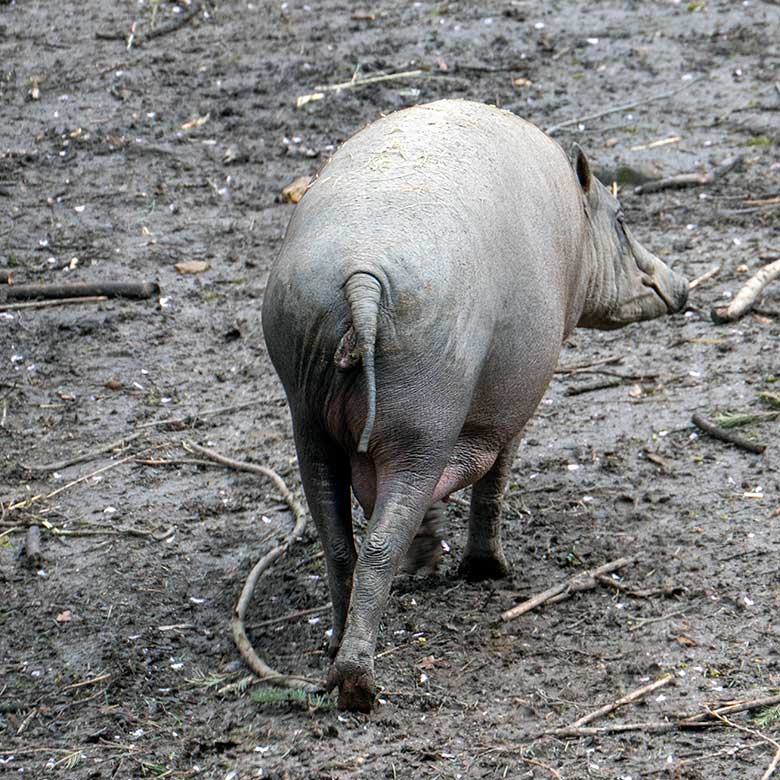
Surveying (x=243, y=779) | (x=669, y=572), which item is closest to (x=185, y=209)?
(x=669, y=572)

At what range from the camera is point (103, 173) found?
9.85m

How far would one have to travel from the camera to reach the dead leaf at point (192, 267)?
8.75 m

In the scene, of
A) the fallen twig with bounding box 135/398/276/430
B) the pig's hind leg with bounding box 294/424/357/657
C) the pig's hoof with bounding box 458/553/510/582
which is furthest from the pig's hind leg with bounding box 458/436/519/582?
the fallen twig with bounding box 135/398/276/430

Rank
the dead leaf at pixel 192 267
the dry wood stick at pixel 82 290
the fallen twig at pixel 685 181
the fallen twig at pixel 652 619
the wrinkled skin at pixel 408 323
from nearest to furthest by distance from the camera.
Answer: the wrinkled skin at pixel 408 323 < the fallen twig at pixel 652 619 < the dry wood stick at pixel 82 290 < the dead leaf at pixel 192 267 < the fallen twig at pixel 685 181

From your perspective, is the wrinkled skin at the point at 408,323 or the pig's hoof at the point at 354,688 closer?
the wrinkled skin at the point at 408,323

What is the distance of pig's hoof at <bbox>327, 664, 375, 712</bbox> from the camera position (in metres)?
4.31

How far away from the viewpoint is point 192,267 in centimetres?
877

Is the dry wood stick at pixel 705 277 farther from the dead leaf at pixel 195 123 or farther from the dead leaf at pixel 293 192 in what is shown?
the dead leaf at pixel 195 123

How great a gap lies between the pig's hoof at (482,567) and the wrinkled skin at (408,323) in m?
0.68

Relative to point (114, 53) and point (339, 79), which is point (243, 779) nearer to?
point (339, 79)

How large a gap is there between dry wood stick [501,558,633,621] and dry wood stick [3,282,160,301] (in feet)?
12.9

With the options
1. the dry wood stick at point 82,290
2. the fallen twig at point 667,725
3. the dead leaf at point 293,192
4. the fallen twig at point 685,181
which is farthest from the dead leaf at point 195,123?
the fallen twig at point 667,725

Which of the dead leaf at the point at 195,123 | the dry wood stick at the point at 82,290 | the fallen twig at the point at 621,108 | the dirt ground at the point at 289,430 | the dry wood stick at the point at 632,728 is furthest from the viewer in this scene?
the dead leaf at the point at 195,123

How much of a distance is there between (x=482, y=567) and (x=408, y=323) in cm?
183
